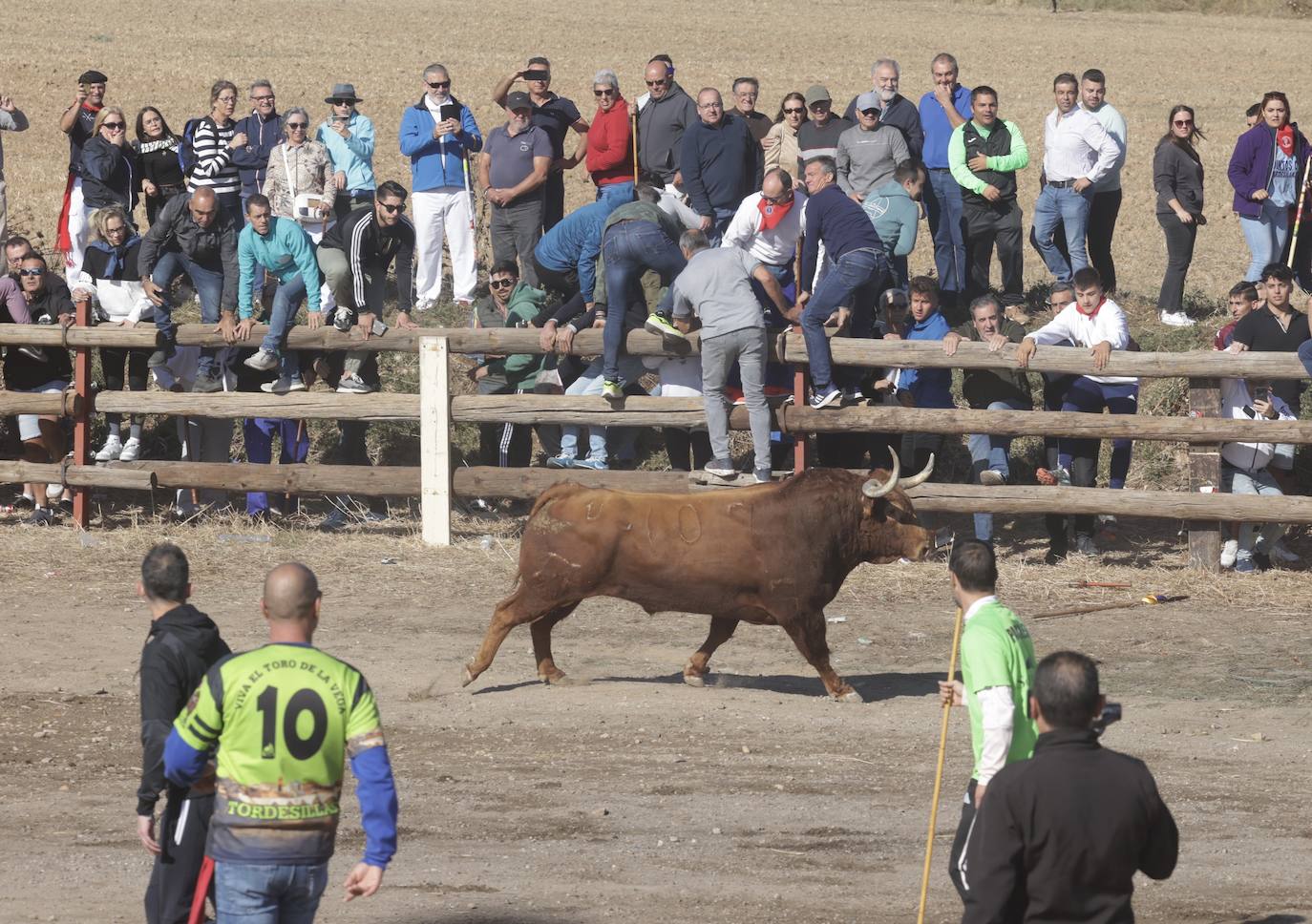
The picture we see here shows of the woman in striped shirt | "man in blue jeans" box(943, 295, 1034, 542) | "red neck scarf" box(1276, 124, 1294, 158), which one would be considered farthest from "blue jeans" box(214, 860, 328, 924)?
"red neck scarf" box(1276, 124, 1294, 158)

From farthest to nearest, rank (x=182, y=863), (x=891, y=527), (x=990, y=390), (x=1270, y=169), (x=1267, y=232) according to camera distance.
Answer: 1. (x=1267, y=232)
2. (x=1270, y=169)
3. (x=990, y=390)
4. (x=891, y=527)
5. (x=182, y=863)

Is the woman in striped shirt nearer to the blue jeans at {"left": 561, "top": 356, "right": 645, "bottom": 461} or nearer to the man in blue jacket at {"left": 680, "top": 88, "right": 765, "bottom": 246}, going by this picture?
the blue jeans at {"left": 561, "top": 356, "right": 645, "bottom": 461}

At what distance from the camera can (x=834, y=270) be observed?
14.3 m

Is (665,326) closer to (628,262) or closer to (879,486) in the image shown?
(628,262)

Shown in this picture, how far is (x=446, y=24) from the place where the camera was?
47938 mm

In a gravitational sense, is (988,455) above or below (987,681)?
below

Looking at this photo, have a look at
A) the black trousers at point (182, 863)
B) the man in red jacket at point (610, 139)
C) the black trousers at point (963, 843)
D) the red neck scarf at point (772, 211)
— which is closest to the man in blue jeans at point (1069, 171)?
the red neck scarf at point (772, 211)

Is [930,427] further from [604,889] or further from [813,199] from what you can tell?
[604,889]

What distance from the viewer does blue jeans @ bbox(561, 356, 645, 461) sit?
15.1 m

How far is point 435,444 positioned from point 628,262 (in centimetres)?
231

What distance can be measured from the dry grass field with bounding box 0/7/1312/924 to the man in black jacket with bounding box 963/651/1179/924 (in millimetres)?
2390

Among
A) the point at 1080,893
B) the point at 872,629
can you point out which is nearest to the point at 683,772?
the point at 872,629

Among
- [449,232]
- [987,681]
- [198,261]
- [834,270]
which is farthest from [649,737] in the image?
[449,232]

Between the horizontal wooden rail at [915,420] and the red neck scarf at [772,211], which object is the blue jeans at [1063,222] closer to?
the horizontal wooden rail at [915,420]
